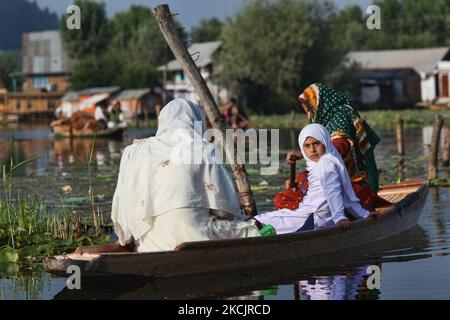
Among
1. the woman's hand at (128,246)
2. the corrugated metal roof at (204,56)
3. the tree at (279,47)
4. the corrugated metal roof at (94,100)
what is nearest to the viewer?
the woman's hand at (128,246)

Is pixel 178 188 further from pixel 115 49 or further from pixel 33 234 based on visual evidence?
pixel 115 49

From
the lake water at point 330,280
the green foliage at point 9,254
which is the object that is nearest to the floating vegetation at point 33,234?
the green foliage at point 9,254

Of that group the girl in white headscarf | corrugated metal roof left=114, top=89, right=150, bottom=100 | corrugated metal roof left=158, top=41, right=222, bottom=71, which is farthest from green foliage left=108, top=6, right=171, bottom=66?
the girl in white headscarf

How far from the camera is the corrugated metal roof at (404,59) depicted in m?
65.4

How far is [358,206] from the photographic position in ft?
31.9

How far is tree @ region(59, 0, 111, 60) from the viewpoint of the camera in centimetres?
8100

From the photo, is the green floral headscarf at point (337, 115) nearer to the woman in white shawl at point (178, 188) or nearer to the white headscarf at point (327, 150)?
the white headscarf at point (327, 150)

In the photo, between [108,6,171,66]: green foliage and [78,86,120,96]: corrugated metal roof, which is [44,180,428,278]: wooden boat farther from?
[108,6,171,66]: green foliage

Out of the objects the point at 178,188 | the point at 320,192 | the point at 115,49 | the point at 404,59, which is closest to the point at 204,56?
the point at 404,59

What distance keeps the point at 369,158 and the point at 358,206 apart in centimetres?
137

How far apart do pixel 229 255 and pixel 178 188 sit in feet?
2.51

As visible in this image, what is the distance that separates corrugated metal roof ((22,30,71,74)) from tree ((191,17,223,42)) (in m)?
12.9

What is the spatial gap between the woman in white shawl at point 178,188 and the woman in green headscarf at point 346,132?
Result: 1.82 metres

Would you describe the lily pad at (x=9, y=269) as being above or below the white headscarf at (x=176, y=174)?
below
